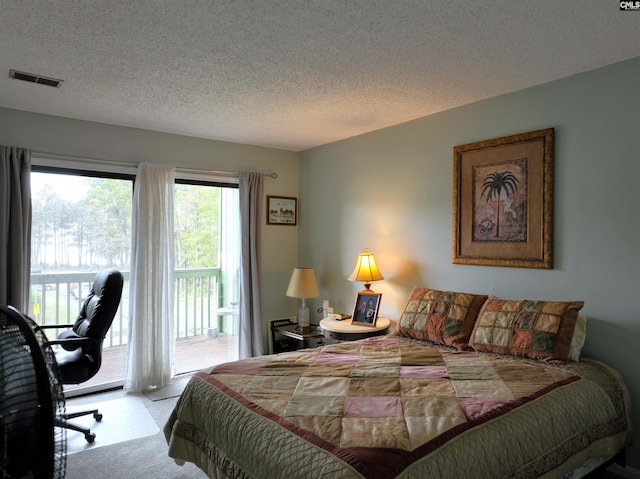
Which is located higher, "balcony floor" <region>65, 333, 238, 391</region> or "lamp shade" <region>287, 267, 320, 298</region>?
"lamp shade" <region>287, 267, 320, 298</region>

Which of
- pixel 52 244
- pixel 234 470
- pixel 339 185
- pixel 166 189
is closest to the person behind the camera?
pixel 234 470

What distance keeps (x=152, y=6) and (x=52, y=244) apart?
2697 mm

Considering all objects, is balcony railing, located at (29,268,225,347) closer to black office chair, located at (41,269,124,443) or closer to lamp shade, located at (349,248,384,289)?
black office chair, located at (41,269,124,443)

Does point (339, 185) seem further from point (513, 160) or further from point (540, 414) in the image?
point (540, 414)

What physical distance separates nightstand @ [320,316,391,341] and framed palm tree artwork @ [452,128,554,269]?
2.83 feet

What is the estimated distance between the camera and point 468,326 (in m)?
2.98

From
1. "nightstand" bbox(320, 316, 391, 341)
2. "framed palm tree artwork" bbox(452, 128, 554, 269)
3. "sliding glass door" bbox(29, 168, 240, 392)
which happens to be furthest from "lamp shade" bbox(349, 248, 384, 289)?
"sliding glass door" bbox(29, 168, 240, 392)

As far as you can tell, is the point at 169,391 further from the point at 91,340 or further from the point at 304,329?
the point at 304,329

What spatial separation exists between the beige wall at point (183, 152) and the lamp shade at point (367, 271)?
4.26 feet

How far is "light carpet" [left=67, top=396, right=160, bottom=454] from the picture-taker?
2.99 m

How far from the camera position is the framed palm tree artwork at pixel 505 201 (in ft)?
9.58

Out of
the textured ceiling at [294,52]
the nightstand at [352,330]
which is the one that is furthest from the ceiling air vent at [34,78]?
the nightstand at [352,330]

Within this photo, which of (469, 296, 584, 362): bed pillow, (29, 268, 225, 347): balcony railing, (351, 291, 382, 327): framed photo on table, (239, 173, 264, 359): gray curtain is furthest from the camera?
(239, 173, 264, 359): gray curtain

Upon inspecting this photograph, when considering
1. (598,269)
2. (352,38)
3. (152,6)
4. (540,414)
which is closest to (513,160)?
(598,269)
